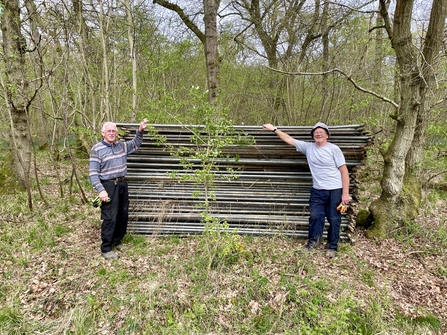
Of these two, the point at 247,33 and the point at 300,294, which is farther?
the point at 247,33

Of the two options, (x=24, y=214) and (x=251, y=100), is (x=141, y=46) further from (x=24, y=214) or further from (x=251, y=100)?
(x=24, y=214)

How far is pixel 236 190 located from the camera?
4887 millimetres

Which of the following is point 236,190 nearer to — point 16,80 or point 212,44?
point 212,44

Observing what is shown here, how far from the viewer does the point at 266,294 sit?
3.32 metres

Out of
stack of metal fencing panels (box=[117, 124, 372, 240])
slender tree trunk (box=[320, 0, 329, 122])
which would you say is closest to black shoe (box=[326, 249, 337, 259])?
stack of metal fencing panels (box=[117, 124, 372, 240])

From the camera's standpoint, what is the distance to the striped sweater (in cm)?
377

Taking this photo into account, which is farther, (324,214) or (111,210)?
(324,214)

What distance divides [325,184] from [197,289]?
243 centimetres

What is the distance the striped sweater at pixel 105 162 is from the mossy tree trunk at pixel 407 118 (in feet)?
14.8

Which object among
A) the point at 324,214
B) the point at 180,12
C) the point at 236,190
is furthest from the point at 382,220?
the point at 180,12

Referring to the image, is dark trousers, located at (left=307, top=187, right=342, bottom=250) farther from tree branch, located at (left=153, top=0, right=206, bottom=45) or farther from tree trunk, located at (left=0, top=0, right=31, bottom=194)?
tree branch, located at (left=153, top=0, right=206, bottom=45)

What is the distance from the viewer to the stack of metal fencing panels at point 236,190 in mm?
4703

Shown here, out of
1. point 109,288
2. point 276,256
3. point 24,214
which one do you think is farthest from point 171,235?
point 24,214

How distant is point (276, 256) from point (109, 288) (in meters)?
2.43
